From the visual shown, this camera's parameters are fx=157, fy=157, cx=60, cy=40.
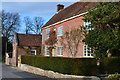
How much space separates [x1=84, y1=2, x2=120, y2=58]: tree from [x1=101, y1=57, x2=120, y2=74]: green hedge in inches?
104

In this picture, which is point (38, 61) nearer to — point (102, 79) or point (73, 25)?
point (73, 25)

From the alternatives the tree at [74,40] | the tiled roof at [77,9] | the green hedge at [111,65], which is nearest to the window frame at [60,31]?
the tiled roof at [77,9]

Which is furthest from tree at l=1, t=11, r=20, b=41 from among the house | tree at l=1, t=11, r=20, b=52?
the house

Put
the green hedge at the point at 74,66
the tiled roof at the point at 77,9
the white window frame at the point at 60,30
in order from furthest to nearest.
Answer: the white window frame at the point at 60,30 → the tiled roof at the point at 77,9 → the green hedge at the point at 74,66

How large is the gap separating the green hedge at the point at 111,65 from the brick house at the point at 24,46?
782 inches

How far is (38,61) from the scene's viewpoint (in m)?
18.5

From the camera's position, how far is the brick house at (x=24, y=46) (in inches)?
1212

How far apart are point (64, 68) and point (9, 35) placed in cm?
3915

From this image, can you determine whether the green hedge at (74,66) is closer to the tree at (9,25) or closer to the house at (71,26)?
the house at (71,26)

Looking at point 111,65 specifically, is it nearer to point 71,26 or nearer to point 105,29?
point 105,29

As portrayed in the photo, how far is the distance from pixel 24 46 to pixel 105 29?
22944mm

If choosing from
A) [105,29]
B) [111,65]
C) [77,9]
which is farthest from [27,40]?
[105,29]

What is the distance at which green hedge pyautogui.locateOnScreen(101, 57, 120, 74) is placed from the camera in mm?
13615

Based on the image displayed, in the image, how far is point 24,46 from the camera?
31.4 meters
